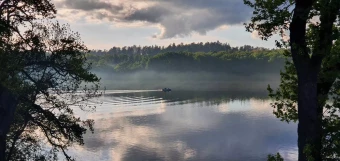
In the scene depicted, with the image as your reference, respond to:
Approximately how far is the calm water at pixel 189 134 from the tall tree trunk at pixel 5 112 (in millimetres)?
15808

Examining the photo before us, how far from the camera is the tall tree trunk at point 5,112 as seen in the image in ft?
62.7

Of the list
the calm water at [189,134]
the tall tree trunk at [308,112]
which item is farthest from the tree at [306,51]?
the calm water at [189,134]

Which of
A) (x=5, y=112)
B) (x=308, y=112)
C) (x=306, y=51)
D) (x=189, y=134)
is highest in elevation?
(x=306, y=51)

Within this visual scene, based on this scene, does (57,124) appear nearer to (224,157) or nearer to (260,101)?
(224,157)

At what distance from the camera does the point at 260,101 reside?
11456cm

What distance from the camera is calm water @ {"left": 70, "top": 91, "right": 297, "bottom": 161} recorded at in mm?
55062

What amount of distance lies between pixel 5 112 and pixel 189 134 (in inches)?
2113

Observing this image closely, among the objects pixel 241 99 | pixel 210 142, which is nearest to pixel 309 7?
pixel 210 142

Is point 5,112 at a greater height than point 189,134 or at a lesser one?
greater

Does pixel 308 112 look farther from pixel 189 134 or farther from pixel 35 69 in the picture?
pixel 189 134

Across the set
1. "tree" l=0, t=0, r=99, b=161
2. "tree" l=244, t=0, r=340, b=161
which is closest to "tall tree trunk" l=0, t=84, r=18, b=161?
"tree" l=0, t=0, r=99, b=161

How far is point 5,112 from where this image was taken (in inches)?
765

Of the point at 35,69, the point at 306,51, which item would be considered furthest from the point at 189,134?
the point at 306,51

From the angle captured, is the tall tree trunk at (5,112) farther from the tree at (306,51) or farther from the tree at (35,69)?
the tree at (306,51)
